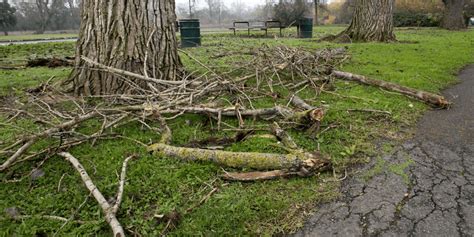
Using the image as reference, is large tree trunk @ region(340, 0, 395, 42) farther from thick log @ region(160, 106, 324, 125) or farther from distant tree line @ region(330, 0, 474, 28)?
distant tree line @ region(330, 0, 474, 28)

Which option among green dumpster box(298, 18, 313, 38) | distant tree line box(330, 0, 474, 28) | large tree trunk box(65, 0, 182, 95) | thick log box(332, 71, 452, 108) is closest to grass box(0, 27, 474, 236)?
thick log box(332, 71, 452, 108)

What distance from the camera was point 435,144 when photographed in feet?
10.3

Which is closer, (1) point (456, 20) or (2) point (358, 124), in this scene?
(2) point (358, 124)

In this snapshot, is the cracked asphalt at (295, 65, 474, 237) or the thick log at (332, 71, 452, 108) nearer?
the cracked asphalt at (295, 65, 474, 237)

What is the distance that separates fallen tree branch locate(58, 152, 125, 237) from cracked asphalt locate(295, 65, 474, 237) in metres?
1.05

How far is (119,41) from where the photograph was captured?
163 inches

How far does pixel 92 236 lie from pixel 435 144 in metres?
3.03

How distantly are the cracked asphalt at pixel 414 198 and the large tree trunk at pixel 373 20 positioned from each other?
29.1 ft

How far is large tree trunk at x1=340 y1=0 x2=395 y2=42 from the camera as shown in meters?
11.0

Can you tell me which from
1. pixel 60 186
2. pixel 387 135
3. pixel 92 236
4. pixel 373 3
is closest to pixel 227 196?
pixel 92 236

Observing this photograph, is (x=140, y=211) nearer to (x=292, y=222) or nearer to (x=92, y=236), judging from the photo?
(x=92, y=236)

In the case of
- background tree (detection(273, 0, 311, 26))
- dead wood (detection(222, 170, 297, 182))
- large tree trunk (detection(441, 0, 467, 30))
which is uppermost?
background tree (detection(273, 0, 311, 26))

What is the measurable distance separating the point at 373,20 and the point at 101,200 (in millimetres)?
11433

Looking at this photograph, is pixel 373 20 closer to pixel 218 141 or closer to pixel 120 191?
pixel 218 141
